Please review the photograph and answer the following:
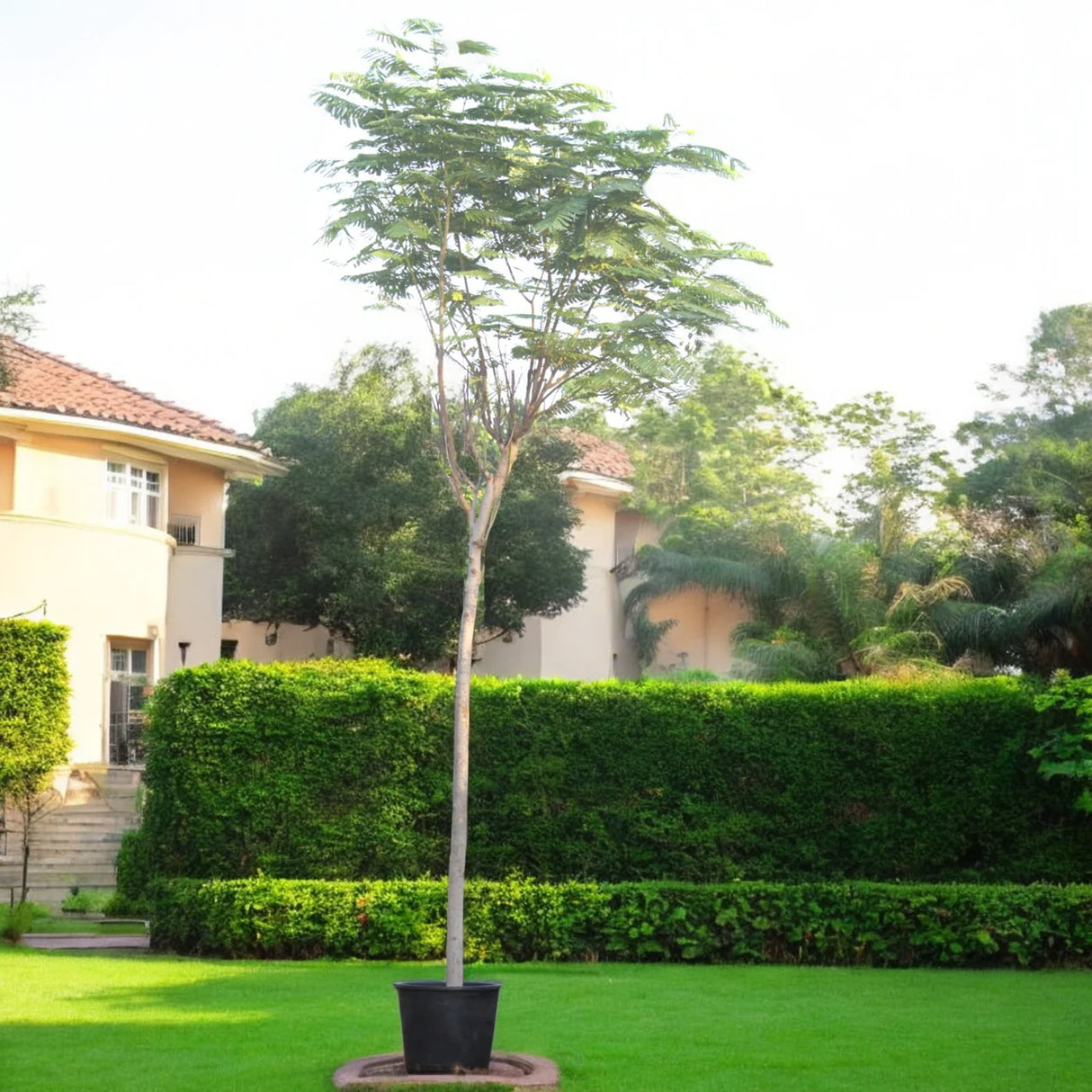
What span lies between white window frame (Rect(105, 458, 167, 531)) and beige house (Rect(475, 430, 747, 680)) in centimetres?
972

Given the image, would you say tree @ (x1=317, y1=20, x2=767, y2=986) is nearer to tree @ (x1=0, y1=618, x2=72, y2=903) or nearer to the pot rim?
the pot rim

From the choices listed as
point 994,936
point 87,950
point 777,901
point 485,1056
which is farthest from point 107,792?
point 485,1056

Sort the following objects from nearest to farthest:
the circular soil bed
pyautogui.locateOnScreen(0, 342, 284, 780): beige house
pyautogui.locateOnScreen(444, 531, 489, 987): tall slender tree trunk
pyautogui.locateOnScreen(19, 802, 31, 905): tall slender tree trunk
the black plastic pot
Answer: the circular soil bed → the black plastic pot → pyautogui.locateOnScreen(444, 531, 489, 987): tall slender tree trunk → pyautogui.locateOnScreen(19, 802, 31, 905): tall slender tree trunk → pyautogui.locateOnScreen(0, 342, 284, 780): beige house

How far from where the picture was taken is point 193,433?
29.7 metres

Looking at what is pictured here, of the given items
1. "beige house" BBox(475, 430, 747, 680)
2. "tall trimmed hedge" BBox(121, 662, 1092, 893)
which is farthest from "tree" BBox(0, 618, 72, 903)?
"beige house" BBox(475, 430, 747, 680)

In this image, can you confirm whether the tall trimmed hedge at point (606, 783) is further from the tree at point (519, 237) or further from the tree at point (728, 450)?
the tree at point (728, 450)

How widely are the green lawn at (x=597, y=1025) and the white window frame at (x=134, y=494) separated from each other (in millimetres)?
13951

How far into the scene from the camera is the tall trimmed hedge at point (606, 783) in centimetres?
1798

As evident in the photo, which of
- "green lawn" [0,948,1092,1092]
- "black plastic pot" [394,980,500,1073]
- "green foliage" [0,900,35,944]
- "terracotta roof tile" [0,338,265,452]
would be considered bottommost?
"green foliage" [0,900,35,944]

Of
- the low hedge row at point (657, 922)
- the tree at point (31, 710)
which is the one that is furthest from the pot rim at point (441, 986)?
the tree at point (31, 710)

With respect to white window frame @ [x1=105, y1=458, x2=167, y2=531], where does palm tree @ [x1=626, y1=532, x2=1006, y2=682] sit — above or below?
below

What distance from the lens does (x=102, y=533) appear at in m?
28.5

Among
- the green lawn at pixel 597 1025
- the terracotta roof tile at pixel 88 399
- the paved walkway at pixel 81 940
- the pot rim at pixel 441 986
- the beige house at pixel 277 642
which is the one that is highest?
the terracotta roof tile at pixel 88 399

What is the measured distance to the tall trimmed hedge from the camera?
1798 centimetres
